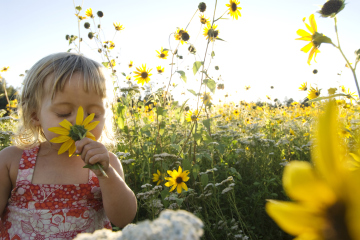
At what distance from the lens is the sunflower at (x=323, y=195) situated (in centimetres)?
16

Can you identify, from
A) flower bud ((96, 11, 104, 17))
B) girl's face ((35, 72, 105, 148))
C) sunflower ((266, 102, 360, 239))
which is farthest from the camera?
flower bud ((96, 11, 104, 17))

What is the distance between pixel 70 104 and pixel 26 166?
490mm

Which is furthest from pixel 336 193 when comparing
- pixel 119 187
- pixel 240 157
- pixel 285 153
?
pixel 285 153

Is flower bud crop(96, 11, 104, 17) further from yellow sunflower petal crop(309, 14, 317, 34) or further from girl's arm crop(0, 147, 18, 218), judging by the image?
yellow sunflower petal crop(309, 14, 317, 34)

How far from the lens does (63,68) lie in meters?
1.45

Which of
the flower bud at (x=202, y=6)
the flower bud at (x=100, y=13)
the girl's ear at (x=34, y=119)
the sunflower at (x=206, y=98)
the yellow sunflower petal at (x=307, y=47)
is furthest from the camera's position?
the flower bud at (x=100, y=13)

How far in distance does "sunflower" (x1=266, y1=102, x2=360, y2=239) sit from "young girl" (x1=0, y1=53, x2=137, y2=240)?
3.64 feet

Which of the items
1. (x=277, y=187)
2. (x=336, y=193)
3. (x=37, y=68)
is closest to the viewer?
(x=336, y=193)

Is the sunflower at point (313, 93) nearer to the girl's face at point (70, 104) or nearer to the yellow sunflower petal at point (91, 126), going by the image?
the girl's face at point (70, 104)

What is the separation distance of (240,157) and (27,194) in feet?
6.93

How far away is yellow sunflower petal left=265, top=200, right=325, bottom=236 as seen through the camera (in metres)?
0.19

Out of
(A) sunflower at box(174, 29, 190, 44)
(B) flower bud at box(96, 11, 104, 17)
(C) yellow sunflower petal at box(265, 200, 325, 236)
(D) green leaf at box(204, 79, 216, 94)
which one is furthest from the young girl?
(B) flower bud at box(96, 11, 104, 17)

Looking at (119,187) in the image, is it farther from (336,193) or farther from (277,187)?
(277,187)

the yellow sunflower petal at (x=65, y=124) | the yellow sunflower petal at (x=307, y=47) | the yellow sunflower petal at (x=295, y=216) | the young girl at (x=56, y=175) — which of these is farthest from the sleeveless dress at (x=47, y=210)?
the yellow sunflower petal at (x=295, y=216)
